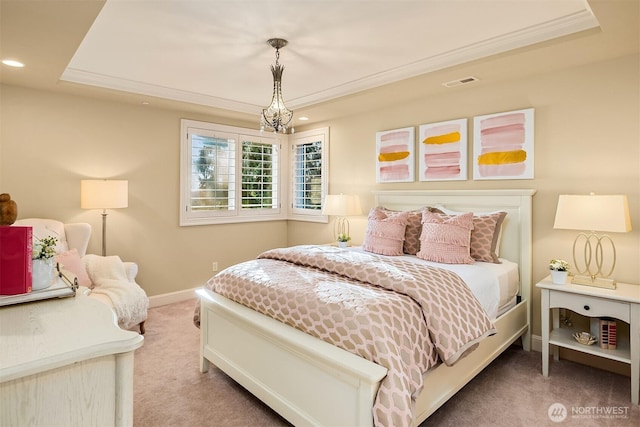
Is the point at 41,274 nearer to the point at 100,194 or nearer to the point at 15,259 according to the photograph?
the point at 15,259

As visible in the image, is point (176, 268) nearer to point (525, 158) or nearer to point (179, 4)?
point (179, 4)

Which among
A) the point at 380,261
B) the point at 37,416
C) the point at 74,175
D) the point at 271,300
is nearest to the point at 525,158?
the point at 380,261

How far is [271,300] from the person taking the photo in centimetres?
225

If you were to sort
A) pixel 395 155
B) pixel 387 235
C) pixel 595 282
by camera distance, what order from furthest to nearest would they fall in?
pixel 395 155, pixel 387 235, pixel 595 282

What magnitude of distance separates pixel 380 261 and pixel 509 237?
1406 mm

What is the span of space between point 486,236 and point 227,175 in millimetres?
3267

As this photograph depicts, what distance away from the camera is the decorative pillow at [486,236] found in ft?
10.0

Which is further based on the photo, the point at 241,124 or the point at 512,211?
the point at 241,124

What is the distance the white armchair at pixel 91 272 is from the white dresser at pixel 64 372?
2.07m

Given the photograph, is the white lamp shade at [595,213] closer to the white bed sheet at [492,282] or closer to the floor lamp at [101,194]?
the white bed sheet at [492,282]

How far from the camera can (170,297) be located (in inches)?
173

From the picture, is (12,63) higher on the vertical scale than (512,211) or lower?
higher

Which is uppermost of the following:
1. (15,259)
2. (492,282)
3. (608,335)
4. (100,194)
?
(100,194)

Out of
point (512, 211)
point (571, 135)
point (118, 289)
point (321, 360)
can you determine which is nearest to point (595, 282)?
point (512, 211)
